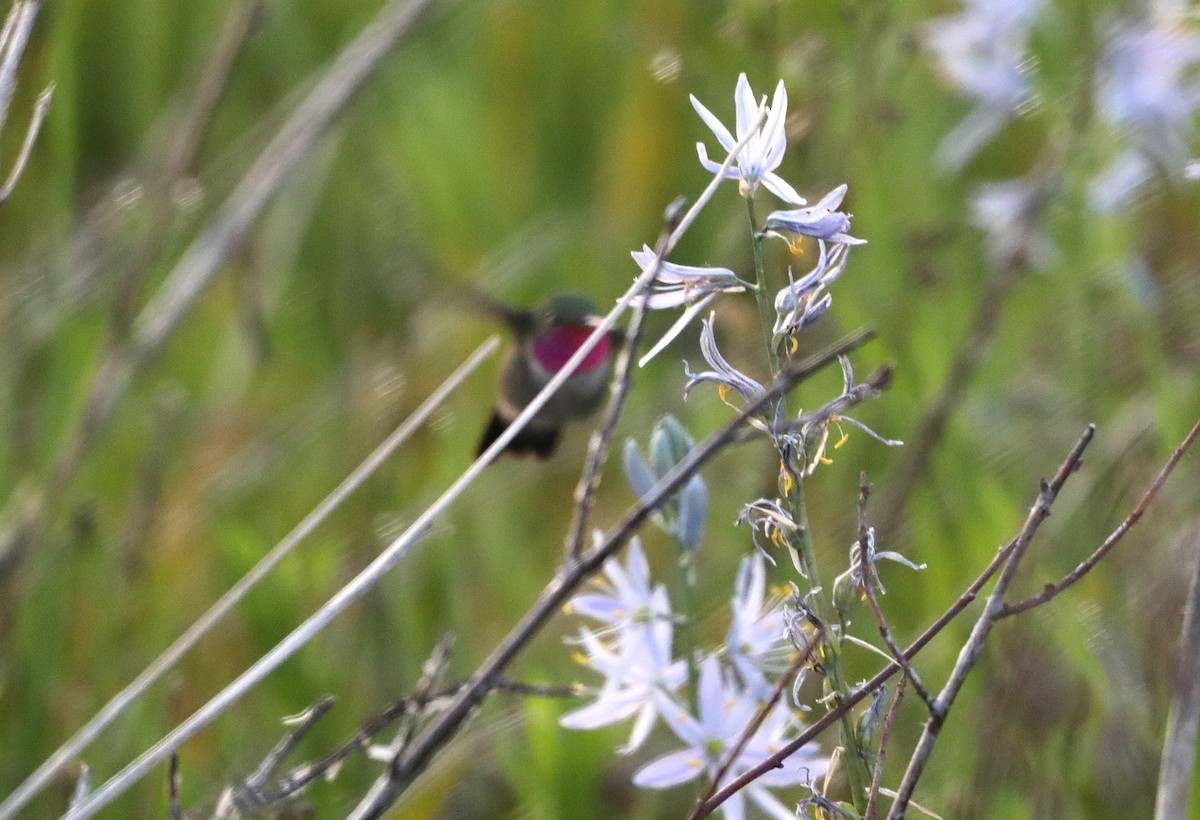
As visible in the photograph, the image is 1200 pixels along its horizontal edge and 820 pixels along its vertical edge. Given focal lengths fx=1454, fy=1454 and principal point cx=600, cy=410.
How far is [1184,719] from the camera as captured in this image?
3.54 ft

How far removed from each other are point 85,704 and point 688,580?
1434 millimetres

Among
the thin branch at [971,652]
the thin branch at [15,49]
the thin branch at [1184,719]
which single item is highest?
the thin branch at [15,49]

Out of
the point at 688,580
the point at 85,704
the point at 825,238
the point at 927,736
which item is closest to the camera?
the point at 927,736

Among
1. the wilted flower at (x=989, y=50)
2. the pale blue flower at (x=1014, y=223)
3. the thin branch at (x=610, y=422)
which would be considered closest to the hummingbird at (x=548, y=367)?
the pale blue flower at (x=1014, y=223)

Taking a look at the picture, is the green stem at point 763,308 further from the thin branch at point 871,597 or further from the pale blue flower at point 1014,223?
the pale blue flower at point 1014,223

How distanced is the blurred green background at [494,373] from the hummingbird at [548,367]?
214 mm

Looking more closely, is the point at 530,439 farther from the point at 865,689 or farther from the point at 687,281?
the point at 865,689

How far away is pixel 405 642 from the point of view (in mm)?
2594

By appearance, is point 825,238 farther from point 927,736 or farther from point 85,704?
point 85,704

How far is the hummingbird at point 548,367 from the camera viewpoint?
2.60 meters

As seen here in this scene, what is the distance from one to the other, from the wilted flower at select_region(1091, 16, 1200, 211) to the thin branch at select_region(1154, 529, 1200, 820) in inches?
71.7

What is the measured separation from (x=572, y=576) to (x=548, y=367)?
164 centimetres

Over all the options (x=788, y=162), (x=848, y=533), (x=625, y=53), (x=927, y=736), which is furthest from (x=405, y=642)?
(x=625, y=53)

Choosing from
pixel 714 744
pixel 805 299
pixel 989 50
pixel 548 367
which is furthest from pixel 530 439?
pixel 805 299
